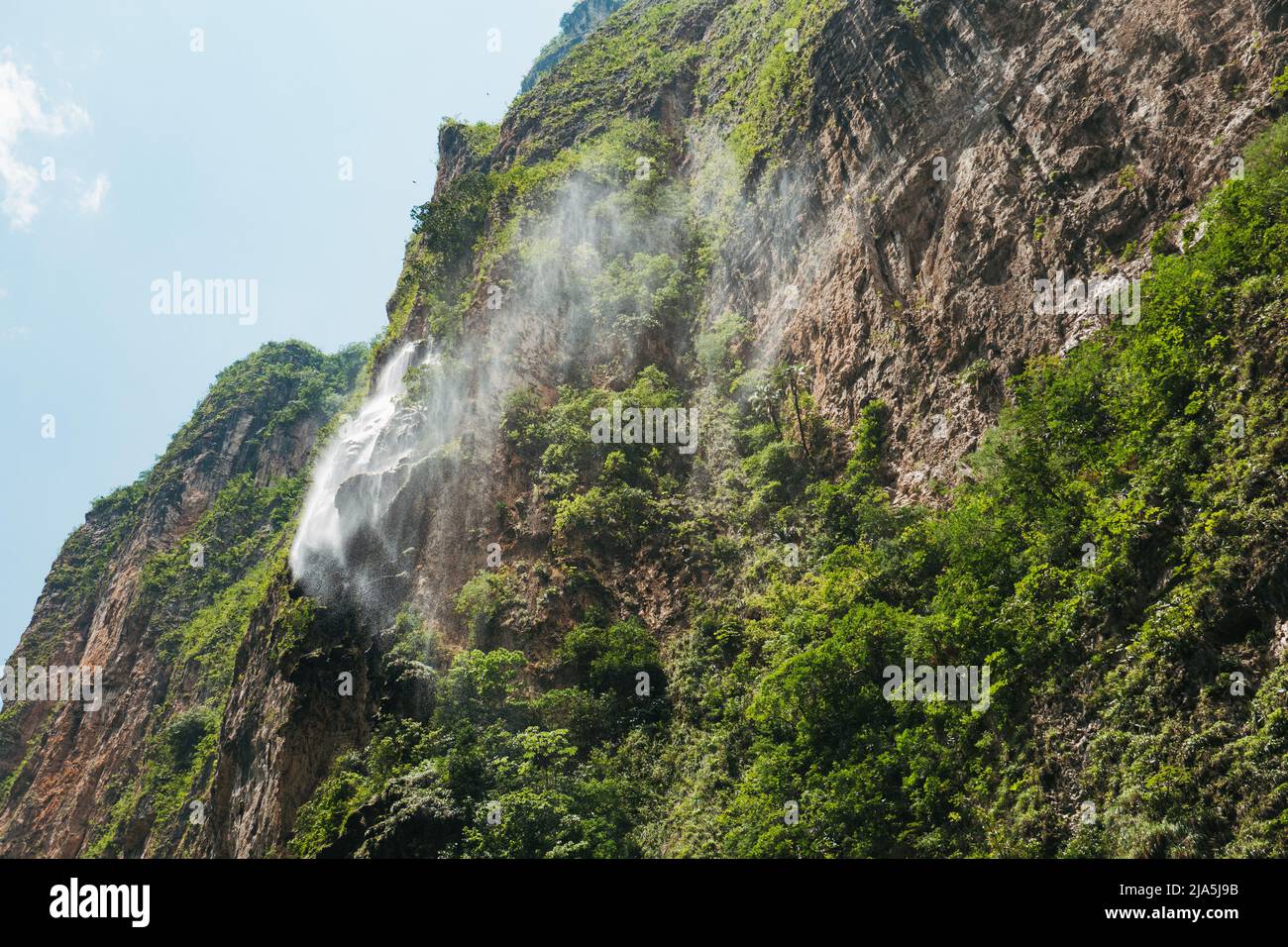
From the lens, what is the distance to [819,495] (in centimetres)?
2541

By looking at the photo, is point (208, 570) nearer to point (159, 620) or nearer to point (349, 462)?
point (159, 620)

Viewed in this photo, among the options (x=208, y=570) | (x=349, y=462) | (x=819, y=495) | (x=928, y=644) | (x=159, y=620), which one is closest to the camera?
(x=928, y=644)

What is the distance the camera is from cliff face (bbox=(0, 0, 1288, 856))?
15320mm

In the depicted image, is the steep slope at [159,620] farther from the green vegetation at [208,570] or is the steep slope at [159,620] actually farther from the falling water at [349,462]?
the falling water at [349,462]

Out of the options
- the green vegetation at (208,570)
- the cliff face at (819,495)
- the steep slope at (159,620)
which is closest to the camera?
the cliff face at (819,495)

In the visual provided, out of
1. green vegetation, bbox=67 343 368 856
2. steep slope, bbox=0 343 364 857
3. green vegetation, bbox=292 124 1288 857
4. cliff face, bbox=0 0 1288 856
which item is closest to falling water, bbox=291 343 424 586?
cliff face, bbox=0 0 1288 856

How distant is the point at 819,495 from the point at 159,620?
150 ft

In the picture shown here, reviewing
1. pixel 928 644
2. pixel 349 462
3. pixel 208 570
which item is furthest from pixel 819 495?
pixel 208 570

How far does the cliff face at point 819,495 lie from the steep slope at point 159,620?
1.01m

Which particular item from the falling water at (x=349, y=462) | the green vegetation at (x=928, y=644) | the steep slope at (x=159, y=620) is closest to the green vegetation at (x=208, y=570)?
the steep slope at (x=159, y=620)

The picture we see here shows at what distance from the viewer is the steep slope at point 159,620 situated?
144 ft
